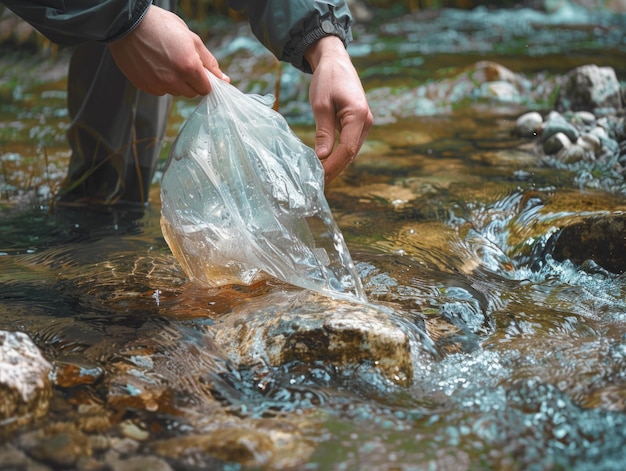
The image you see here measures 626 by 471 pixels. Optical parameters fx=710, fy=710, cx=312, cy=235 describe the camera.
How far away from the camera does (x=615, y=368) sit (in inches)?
80.7

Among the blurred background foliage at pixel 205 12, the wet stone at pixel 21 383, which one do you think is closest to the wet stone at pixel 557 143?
the wet stone at pixel 21 383

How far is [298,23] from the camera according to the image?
2.69 m

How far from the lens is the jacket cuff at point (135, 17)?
2209 millimetres

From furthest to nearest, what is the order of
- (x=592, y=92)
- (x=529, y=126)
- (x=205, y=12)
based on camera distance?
(x=205, y=12) → (x=592, y=92) → (x=529, y=126)

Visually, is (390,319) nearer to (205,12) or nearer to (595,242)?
(595,242)

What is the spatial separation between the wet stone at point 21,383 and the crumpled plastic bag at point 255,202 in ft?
2.49

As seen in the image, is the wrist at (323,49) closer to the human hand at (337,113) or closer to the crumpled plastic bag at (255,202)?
the human hand at (337,113)

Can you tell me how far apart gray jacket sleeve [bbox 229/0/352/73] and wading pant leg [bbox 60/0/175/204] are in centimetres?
97

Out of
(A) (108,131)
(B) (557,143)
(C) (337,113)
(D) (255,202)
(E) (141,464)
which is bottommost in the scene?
(E) (141,464)

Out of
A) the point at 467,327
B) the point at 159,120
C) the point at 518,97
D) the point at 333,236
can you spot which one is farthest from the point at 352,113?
the point at 518,97

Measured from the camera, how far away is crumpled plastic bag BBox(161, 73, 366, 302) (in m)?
2.40

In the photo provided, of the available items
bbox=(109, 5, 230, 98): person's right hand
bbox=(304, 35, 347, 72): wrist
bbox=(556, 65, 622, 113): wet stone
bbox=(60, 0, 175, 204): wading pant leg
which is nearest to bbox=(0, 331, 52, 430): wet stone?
bbox=(109, 5, 230, 98): person's right hand

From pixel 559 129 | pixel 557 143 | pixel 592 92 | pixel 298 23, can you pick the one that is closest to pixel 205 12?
pixel 592 92

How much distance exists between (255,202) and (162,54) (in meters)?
0.57
